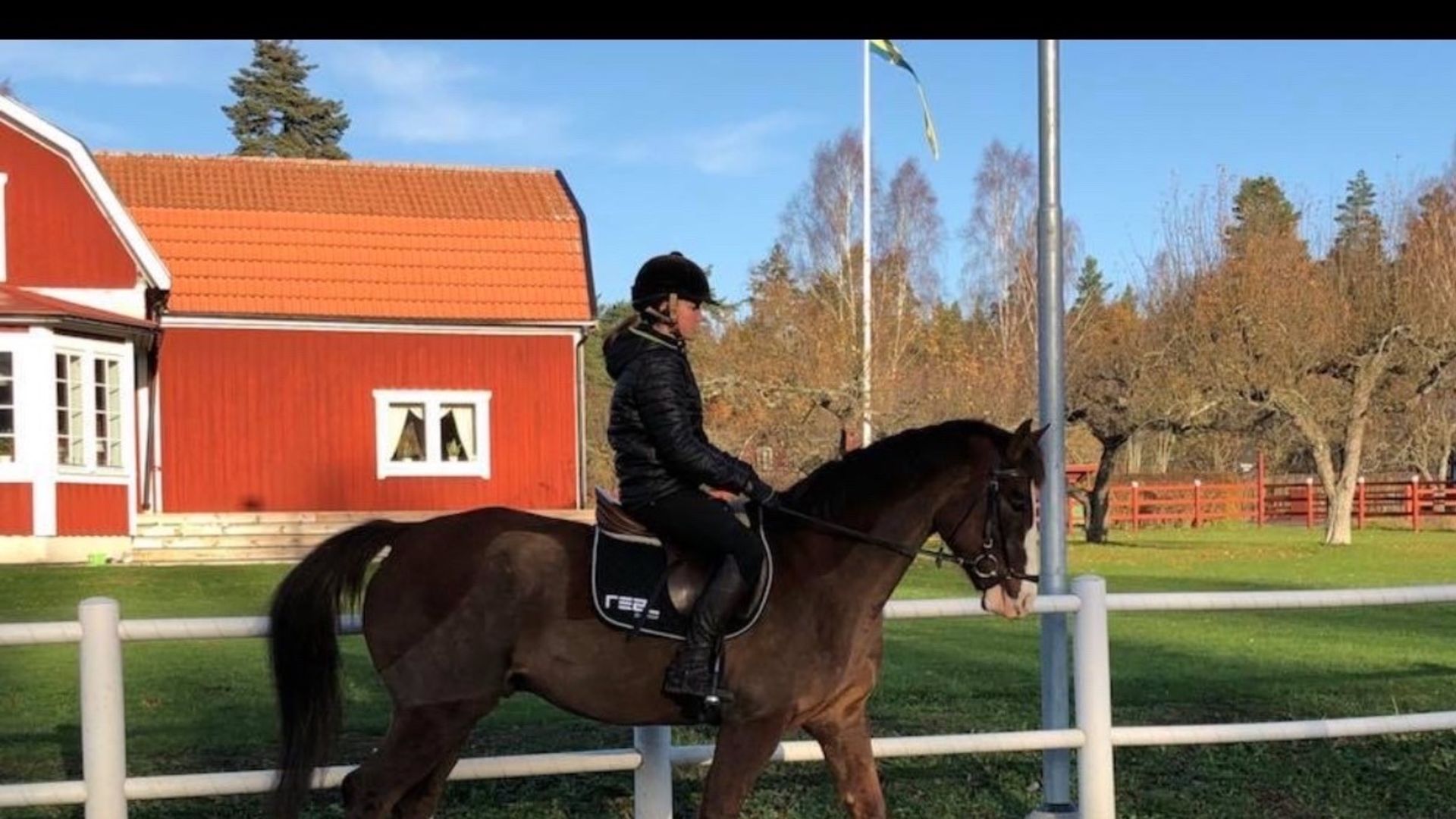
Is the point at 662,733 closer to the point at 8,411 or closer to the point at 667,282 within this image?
the point at 667,282

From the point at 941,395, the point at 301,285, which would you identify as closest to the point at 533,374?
the point at 301,285

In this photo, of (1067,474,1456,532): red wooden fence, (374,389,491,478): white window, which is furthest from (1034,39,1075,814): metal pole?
(1067,474,1456,532): red wooden fence

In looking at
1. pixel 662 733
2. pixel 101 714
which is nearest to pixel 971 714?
pixel 662 733

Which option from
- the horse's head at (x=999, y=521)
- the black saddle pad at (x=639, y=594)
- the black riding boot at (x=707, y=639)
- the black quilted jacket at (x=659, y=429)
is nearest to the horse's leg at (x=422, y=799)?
the black saddle pad at (x=639, y=594)

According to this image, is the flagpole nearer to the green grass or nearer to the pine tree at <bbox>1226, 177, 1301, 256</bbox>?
the pine tree at <bbox>1226, 177, 1301, 256</bbox>

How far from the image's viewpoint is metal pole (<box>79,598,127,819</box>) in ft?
18.8

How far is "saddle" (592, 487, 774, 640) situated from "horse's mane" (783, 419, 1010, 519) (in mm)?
371

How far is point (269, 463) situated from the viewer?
95.7ft

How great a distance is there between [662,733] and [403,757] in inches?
53.2

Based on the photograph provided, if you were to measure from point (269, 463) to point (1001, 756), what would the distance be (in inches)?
923

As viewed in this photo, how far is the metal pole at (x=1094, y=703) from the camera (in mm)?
6719

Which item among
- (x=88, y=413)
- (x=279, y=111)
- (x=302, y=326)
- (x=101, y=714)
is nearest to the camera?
(x=101, y=714)

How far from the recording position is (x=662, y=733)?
6.33 metres

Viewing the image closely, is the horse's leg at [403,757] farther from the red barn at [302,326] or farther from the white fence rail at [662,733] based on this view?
the red barn at [302,326]
